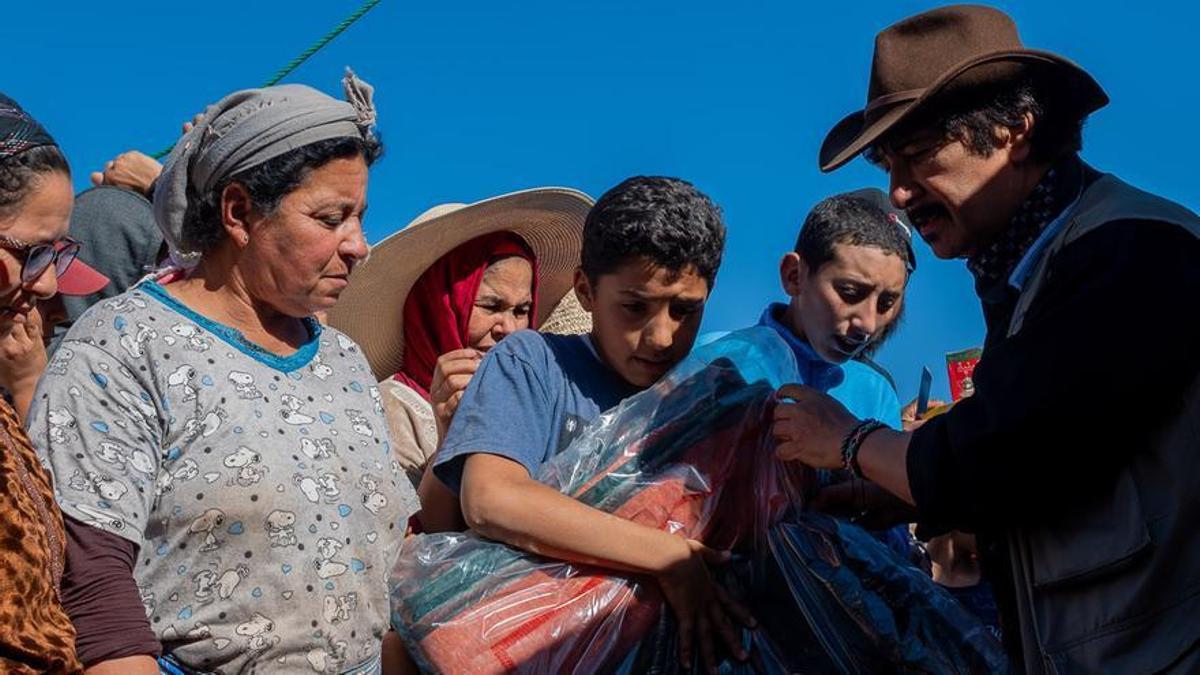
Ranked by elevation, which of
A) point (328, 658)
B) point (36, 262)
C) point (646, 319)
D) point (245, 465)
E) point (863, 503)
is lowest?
point (328, 658)

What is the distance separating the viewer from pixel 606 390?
3.21 meters

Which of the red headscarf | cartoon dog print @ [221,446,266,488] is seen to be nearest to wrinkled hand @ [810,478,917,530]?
cartoon dog print @ [221,446,266,488]

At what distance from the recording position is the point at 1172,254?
2391 millimetres

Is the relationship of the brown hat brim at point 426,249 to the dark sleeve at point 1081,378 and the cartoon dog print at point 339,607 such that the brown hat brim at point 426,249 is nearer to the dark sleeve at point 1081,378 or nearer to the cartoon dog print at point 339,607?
the cartoon dog print at point 339,607

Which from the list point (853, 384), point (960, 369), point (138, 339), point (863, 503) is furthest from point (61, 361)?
point (960, 369)

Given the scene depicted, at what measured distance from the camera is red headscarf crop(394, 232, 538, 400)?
14.0 feet

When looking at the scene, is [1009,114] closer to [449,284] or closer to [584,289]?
[584,289]

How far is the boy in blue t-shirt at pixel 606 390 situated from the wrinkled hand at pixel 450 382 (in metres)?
0.37

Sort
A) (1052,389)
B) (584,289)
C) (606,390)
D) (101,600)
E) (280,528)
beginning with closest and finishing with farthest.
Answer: (101,600), (1052,389), (280,528), (606,390), (584,289)

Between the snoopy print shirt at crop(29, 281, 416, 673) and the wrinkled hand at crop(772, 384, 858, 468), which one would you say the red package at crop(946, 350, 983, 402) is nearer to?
the wrinkled hand at crop(772, 384, 858, 468)

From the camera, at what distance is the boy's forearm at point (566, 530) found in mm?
2766

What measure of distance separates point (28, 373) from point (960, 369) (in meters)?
4.58

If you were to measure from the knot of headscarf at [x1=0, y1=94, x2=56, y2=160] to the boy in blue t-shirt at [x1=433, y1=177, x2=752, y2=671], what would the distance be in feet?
3.35

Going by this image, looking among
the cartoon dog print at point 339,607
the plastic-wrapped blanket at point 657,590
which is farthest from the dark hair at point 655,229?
the cartoon dog print at point 339,607
